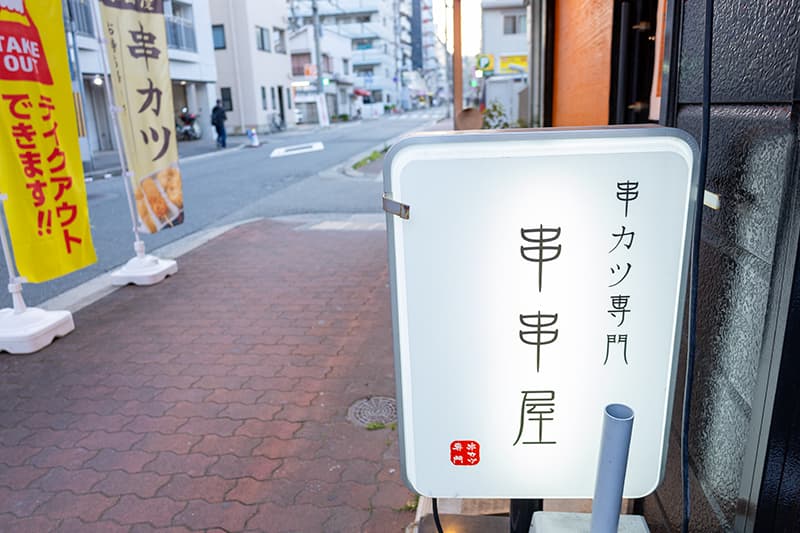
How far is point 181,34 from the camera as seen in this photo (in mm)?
26750

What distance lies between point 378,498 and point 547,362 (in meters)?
1.63

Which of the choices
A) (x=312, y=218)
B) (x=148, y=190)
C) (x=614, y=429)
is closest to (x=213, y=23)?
(x=312, y=218)

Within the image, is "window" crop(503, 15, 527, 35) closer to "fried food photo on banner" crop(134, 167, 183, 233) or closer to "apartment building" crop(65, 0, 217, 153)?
"apartment building" crop(65, 0, 217, 153)

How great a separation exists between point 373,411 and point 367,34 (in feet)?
248

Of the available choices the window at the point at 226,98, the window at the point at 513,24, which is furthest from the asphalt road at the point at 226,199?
the window at the point at 513,24

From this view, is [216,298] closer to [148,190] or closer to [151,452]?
[148,190]

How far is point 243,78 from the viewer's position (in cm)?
3328

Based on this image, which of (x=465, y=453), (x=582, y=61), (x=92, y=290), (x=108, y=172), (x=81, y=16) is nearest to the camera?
(x=465, y=453)

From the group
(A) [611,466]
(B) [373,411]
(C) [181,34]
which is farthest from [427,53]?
(A) [611,466]

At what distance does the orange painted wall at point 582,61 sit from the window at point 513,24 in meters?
31.1

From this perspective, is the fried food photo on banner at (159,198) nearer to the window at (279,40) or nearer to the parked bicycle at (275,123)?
the parked bicycle at (275,123)

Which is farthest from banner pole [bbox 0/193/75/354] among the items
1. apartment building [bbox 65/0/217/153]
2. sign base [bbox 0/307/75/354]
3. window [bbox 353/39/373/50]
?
window [bbox 353/39/373/50]

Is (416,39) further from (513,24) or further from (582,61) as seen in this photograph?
(582,61)

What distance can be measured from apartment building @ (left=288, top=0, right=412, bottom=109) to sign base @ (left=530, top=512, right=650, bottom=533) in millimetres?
70229
